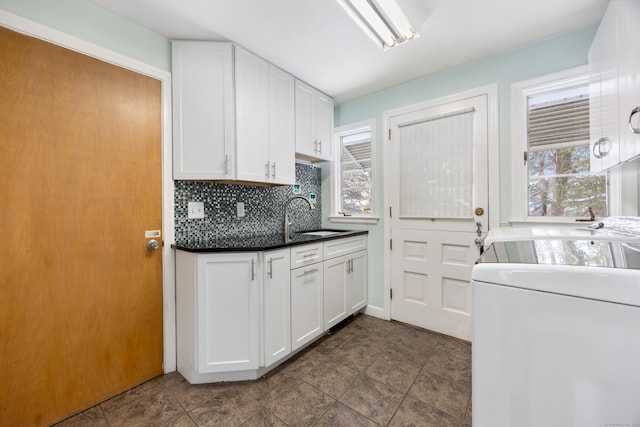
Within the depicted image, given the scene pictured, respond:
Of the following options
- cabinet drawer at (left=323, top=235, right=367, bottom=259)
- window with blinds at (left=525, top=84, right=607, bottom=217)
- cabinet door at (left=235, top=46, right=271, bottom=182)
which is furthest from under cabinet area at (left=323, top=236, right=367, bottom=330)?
window with blinds at (left=525, top=84, right=607, bottom=217)

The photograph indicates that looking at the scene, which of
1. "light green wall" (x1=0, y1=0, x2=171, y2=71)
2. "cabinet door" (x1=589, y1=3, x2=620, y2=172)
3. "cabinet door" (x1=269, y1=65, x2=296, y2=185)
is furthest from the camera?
"cabinet door" (x1=269, y1=65, x2=296, y2=185)

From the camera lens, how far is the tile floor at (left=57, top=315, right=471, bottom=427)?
55.2 inches

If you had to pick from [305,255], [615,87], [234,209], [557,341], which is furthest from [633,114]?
[234,209]

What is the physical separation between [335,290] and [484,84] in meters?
2.16

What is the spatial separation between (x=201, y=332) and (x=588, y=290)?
72.6 inches

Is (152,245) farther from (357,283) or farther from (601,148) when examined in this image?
(601,148)

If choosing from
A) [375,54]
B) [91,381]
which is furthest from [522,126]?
[91,381]

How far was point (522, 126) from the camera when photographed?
1.95 m

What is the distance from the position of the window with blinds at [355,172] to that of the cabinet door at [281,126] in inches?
33.5

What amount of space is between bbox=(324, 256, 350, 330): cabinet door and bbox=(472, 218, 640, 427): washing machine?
163 centimetres

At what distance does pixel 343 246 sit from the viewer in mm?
2438

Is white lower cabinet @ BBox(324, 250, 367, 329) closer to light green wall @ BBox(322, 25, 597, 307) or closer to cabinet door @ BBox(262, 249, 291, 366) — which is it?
light green wall @ BBox(322, 25, 597, 307)

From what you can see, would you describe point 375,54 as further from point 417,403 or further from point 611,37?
point 417,403

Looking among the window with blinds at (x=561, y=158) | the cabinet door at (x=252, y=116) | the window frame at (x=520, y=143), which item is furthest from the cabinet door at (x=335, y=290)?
the window with blinds at (x=561, y=158)
